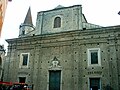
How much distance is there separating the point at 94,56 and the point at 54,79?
16.3ft

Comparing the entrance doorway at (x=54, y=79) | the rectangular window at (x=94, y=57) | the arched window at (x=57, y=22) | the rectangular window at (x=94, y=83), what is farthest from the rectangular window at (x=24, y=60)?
the rectangular window at (x=94, y=83)

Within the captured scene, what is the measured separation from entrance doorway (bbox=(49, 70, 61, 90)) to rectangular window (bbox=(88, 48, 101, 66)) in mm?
3610

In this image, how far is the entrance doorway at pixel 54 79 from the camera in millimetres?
19256

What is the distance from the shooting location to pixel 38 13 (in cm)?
2344

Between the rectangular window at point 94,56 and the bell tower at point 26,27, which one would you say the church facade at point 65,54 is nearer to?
the rectangular window at point 94,56

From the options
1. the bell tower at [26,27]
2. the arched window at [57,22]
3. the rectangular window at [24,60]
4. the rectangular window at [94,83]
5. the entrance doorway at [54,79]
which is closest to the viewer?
the rectangular window at [94,83]

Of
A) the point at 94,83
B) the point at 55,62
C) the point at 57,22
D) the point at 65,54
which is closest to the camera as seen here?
the point at 94,83

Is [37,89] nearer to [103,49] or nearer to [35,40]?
[35,40]

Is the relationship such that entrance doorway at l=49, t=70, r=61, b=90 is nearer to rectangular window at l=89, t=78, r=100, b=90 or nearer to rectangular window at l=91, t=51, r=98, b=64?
rectangular window at l=89, t=78, r=100, b=90

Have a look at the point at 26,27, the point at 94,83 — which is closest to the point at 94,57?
the point at 94,83

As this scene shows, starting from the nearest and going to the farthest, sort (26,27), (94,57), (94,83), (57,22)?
1. (94,83)
2. (94,57)
3. (57,22)
4. (26,27)

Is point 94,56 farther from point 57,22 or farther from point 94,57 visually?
point 57,22

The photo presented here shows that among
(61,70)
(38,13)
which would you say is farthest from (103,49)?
(38,13)

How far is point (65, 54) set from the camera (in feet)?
64.3
